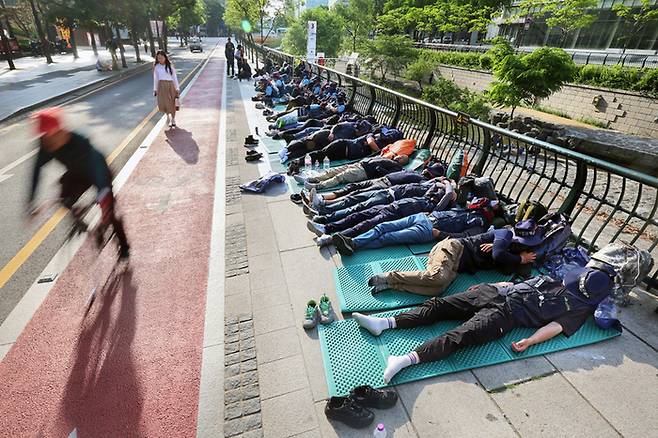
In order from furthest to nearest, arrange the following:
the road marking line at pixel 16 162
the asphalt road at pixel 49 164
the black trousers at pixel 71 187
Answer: the road marking line at pixel 16 162, the asphalt road at pixel 49 164, the black trousers at pixel 71 187

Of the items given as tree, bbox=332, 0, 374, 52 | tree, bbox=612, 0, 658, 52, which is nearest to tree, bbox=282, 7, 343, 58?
tree, bbox=332, 0, 374, 52

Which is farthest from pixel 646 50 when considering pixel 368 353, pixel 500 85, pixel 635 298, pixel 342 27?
pixel 368 353

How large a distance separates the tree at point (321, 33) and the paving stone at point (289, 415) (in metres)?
52.7

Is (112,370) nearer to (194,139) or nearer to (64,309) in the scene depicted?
(64,309)

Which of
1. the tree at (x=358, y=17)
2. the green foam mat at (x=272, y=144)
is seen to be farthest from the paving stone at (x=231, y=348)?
the tree at (x=358, y=17)

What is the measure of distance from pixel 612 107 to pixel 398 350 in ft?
87.0

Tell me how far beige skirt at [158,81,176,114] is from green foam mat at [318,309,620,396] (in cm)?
980

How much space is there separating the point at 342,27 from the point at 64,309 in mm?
55291

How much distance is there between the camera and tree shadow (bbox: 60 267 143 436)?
2744mm

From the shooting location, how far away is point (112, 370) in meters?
3.15

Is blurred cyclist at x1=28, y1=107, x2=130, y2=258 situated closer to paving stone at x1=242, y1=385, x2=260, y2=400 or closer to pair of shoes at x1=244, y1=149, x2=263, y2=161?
paving stone at x1=242, y1=385, x2=260, y2=400

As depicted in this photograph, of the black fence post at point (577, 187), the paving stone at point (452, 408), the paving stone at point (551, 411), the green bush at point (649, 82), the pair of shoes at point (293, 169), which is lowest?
the paving stone at point (452, 408)

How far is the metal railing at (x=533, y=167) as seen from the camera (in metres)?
4.33

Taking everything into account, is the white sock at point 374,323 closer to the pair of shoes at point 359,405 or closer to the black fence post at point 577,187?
the pair of shoes at point 359,405
